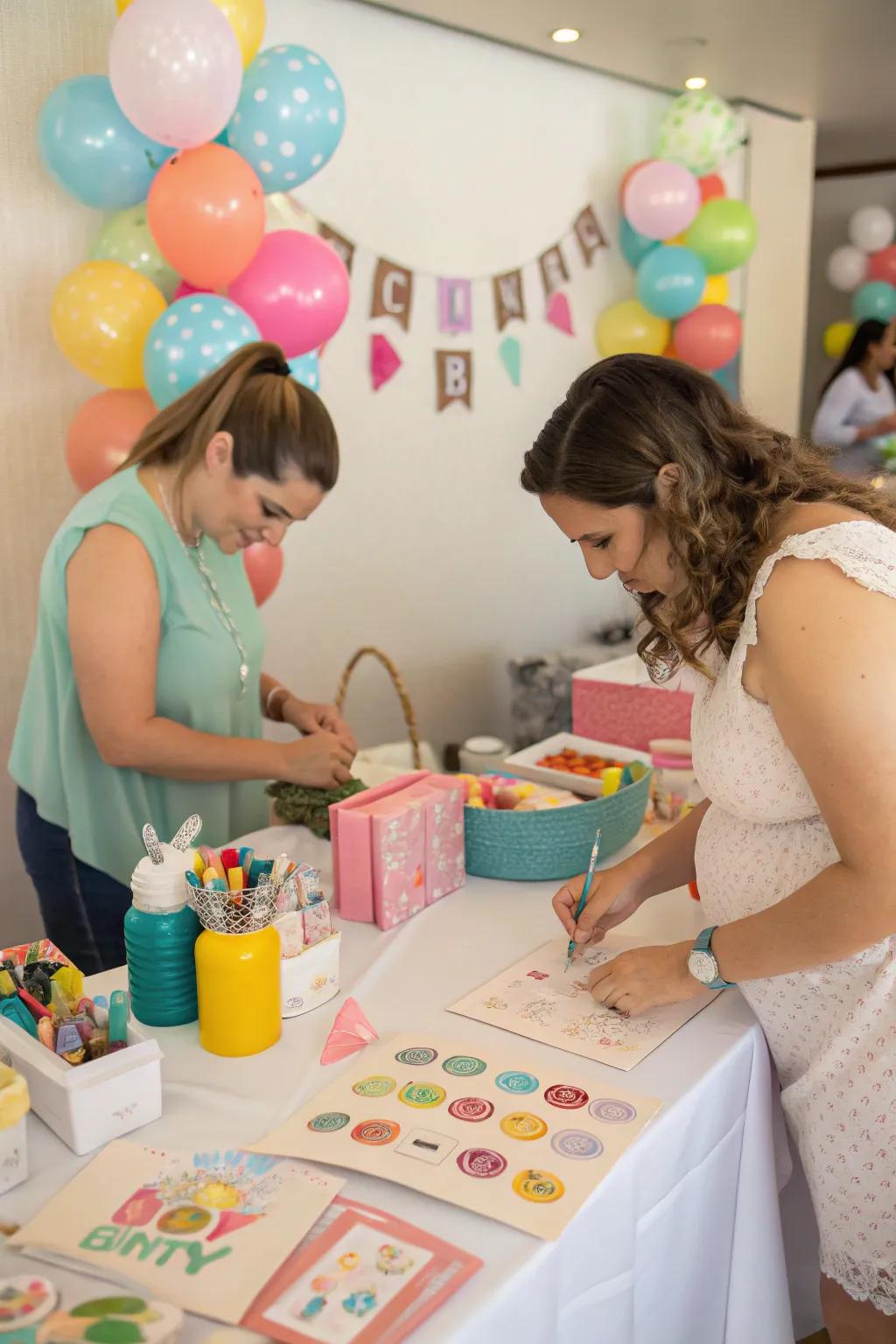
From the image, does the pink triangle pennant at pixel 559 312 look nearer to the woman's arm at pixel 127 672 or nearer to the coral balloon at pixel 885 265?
the coral balloon at pixel 885 265

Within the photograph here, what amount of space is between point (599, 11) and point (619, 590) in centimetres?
202

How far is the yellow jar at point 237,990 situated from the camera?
43.6 inches

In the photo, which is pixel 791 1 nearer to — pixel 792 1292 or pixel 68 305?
pixel 68 305

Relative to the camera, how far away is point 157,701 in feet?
5.90

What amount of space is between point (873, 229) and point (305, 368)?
4355mm

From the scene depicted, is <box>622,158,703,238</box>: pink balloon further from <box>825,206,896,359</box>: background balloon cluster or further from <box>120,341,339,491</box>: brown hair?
<box>120,341,339,491</box>: brown hair

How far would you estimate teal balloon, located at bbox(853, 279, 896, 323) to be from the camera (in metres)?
5.58

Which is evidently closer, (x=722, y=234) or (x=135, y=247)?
(x=135, y=247)

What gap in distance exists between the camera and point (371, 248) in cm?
334

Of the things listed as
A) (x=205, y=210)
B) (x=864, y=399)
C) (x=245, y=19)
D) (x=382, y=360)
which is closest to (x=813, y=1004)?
(x=205, y=210)

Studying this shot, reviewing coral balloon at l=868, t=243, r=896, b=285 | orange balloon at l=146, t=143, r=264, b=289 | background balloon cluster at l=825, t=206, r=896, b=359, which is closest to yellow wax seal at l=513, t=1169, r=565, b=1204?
orange balloon at l=146, t=143, r=264, b=289

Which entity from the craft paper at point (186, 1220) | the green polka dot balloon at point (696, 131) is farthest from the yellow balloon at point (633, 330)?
the craft paper at point (186, 1220)

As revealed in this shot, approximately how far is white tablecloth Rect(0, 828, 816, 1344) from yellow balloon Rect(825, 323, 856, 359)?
526 cm

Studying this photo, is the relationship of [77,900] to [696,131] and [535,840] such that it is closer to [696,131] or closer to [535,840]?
[535,840]
